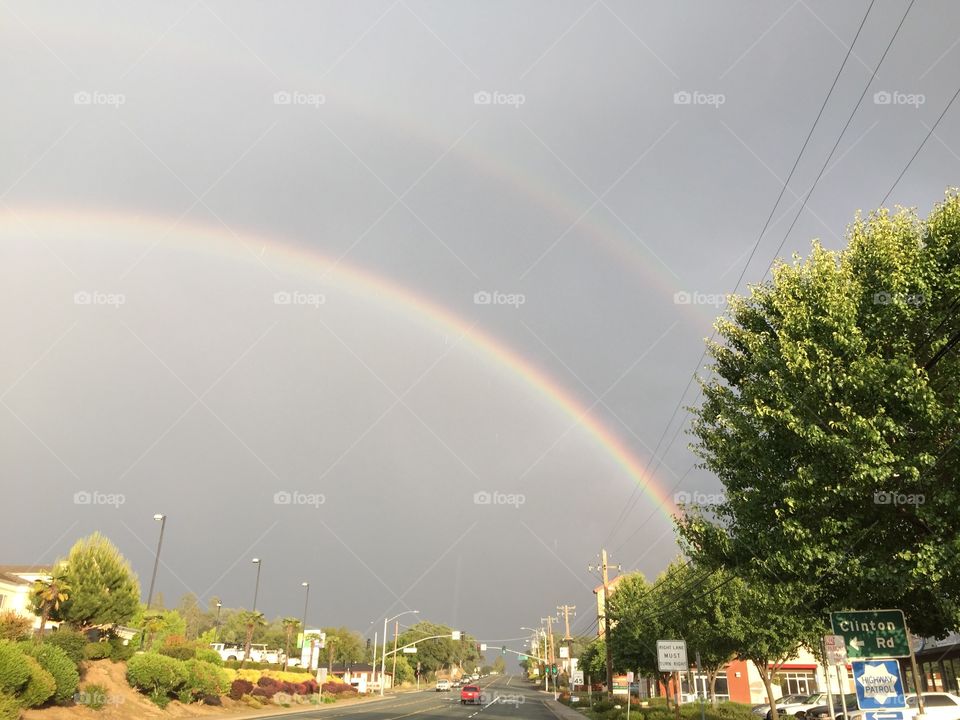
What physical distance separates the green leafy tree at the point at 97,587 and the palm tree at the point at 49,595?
304 millimetres

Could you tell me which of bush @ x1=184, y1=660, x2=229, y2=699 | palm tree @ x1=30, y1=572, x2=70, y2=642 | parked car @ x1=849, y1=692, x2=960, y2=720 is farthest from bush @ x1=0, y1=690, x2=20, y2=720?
parked car @ x1=849, y1=692, x2=960, y2=720

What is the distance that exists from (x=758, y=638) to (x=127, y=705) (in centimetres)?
3438

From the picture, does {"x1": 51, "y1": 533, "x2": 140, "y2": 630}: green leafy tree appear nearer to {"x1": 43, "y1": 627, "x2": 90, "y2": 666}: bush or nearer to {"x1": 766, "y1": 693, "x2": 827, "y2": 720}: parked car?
{"x1": 43, "y1": 627, "x2": 90, "y2": 666}: bush

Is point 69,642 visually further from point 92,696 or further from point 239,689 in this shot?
point 239,689

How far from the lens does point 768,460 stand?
17.2 metres

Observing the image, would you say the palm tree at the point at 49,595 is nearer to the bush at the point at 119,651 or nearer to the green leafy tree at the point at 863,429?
the bush at the point at 119,651

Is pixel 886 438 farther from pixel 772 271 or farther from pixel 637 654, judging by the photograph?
pixel 637 654

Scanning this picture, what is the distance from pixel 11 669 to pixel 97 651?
14.5 metres

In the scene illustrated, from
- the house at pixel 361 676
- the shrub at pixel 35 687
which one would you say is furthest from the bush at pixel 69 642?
the house at pixel 361 676

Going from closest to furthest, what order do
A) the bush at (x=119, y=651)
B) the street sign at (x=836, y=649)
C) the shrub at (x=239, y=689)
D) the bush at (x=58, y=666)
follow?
the street sign at (x=836, y=649) → the bush at (x=58, y=666) → the bush at (x=119, y=651) → the shrub at (x=239, y=689)

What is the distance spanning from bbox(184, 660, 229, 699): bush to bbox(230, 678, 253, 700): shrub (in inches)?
85.9

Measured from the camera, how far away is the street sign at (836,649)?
16.3m

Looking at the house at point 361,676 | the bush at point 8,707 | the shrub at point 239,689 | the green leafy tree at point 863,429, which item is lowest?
the house at point 361,676

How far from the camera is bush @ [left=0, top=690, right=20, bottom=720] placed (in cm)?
2264
